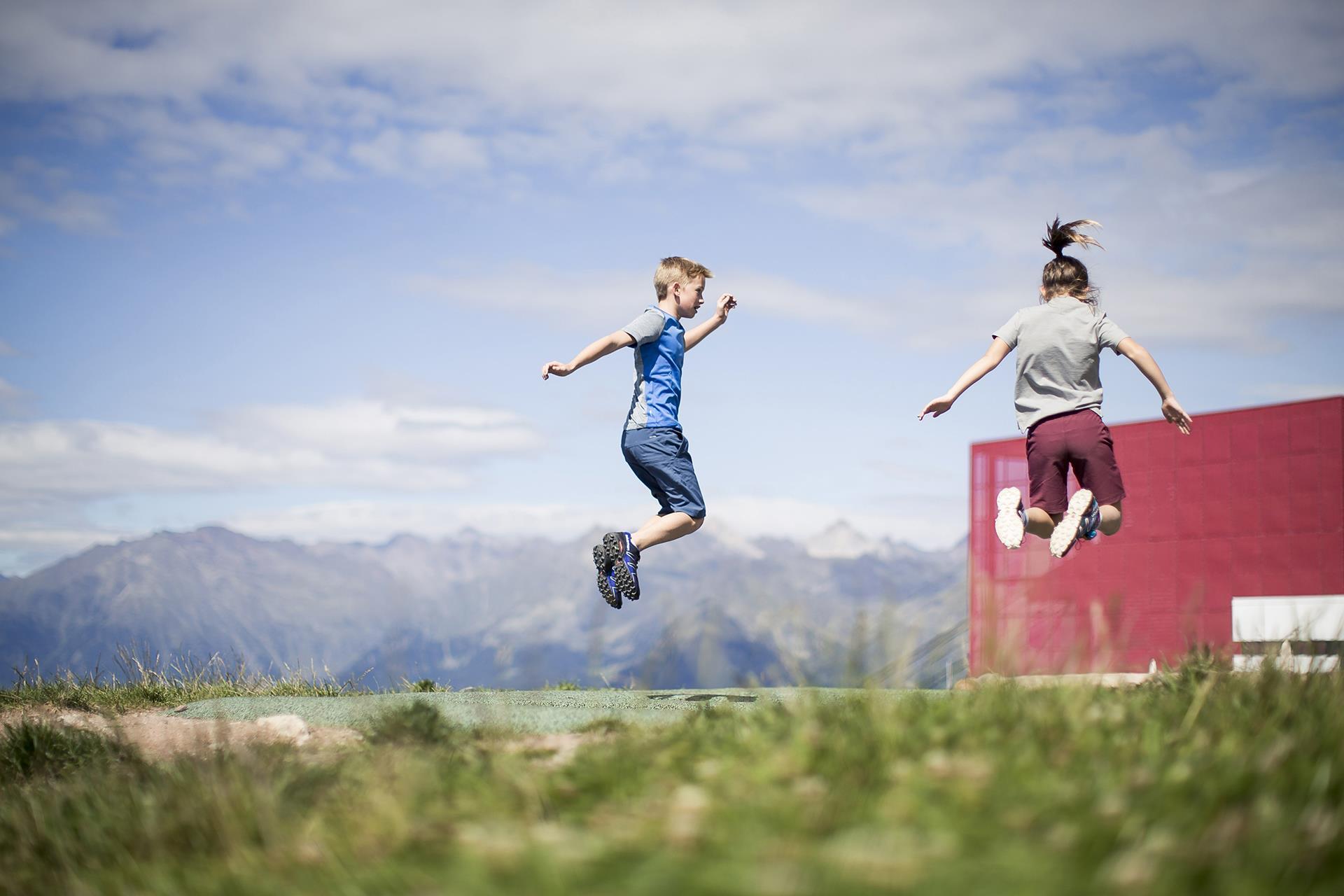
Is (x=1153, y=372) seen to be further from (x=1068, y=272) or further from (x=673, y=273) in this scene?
(x=673, y=273)

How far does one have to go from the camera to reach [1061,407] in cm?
757

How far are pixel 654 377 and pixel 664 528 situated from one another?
3.57 feet

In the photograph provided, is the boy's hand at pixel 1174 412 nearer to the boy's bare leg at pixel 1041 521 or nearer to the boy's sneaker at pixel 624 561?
the boy's bare leg at pixel 1041 521

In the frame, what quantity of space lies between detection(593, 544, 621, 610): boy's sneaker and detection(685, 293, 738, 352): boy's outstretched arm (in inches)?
64.5

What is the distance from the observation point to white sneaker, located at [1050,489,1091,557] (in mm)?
7164

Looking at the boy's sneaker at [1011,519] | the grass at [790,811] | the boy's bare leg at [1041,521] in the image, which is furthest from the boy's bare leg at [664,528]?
the grass at [790,811]

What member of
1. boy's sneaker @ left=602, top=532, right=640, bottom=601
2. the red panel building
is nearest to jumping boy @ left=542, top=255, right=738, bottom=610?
boy's sneaker @ left=602, top=532, right=640, bottom=601

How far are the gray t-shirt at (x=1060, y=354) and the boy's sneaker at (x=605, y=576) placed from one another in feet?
10.0

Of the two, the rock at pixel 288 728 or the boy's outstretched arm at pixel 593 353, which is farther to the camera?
the boy's outstretched arm at pixel 593 353

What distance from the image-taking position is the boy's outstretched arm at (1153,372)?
24.1ft

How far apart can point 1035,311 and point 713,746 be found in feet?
16.3

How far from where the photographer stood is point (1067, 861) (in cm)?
248

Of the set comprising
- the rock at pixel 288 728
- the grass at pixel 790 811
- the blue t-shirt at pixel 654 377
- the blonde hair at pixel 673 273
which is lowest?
the rock at pixel 288 728

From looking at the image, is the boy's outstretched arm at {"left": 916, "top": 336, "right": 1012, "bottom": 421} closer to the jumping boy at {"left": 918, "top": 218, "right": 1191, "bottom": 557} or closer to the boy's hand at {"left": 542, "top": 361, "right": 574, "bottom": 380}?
the jumping boy at {"left": 918, "top": 218, "right": 1191, "bottom": 557}
